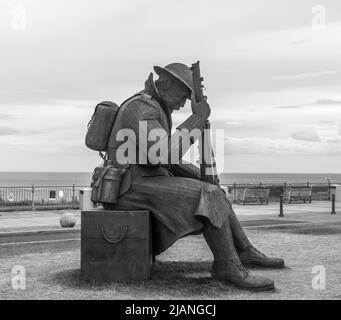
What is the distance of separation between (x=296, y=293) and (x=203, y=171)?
1881mm

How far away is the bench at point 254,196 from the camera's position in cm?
2906

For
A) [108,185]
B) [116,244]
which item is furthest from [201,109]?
[116,244]

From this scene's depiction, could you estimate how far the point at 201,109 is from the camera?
7.36 metres

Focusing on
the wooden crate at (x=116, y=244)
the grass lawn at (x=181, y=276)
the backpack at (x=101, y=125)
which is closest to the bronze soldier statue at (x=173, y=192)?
the backpack at (x=101, y=125)

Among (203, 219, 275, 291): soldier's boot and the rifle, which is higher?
the rifle

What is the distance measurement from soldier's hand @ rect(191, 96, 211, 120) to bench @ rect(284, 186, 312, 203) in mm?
23157

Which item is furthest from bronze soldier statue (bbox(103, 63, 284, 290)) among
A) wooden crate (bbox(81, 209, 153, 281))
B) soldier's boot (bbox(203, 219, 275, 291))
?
wooden crate (bbox(81, 209, 153, 281))

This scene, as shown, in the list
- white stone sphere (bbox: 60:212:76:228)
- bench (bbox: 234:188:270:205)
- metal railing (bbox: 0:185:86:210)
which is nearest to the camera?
white stone sphere (bbox: 60:212:76:228)

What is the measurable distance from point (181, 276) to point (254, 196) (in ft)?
71.1

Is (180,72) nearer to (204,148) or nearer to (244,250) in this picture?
(204,148)

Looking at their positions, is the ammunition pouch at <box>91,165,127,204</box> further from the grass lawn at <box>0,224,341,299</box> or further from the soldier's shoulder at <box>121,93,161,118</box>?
the grass lawn at <box>0,224,341,299</box>

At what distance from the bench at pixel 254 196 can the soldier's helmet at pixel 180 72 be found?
21769mm

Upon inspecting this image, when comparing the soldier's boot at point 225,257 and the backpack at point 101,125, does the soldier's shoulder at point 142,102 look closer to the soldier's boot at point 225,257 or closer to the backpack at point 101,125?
Answer: the backpack at point 101,125

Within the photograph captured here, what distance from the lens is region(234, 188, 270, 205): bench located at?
2906 cm
